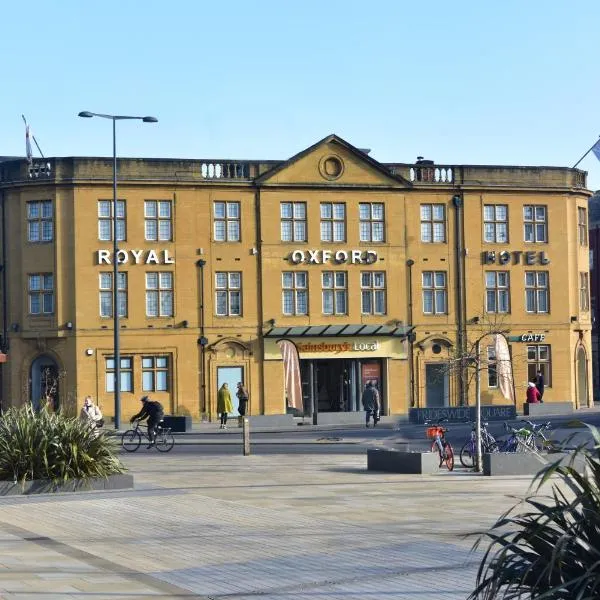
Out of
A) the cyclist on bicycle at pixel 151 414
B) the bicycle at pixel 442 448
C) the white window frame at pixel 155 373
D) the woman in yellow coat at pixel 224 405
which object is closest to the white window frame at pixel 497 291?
the white window frame at pixel 155 373

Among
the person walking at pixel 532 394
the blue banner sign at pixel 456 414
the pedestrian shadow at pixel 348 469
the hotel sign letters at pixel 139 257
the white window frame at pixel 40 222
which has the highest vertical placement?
the white window frame at pixel 40 222

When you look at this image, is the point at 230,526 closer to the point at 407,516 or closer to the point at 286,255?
the point at 407,516

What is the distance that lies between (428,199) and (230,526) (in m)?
40.9

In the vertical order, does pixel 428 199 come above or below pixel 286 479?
above

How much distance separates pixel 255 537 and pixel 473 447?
1222 centimetres

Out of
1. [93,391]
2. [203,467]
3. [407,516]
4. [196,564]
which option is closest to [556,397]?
[93,391]

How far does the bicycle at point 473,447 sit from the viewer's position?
28766 mm

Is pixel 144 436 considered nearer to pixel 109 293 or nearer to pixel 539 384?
pixel 109 293

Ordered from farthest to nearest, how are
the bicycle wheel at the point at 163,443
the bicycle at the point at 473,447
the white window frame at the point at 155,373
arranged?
1. the white window frame at the point at 155,373
2. the bicycle wheel at the point at 163,443
3. the bicycle at the point at 473,447

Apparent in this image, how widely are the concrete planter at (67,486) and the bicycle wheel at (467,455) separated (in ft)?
28.3

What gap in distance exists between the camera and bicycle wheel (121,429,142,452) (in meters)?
36.8

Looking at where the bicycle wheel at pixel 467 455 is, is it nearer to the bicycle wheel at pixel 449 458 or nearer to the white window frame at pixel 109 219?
the bicycle wheel at pixel 449 458

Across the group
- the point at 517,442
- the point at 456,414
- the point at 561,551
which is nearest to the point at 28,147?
the point at 456,414

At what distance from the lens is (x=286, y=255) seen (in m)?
56.2
